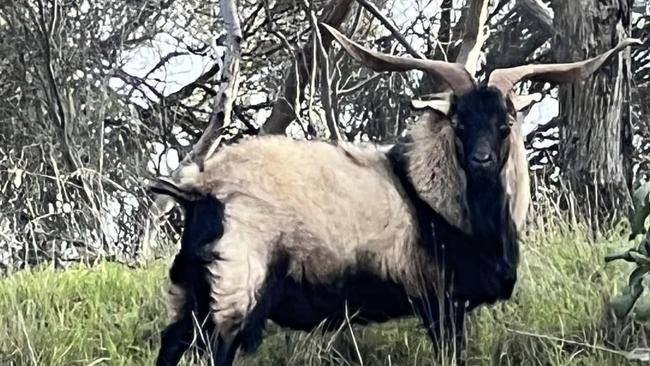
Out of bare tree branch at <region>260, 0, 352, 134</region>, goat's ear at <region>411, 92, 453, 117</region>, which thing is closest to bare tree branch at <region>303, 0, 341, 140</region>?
bare tree branch at <region>260, 0, 352, 134</region>

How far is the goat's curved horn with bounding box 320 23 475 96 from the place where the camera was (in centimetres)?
599

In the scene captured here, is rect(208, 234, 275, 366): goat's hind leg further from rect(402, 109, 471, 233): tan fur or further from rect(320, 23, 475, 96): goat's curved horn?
rect(320, 23, 475, 96): goat's curved horn

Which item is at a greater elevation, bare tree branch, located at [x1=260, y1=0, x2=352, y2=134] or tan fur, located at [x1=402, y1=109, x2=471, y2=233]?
bare tree branch, located at [x1=260, y1=0, x2=352, y2=134]

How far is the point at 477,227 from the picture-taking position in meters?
5.95

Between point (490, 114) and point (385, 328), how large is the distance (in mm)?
1174

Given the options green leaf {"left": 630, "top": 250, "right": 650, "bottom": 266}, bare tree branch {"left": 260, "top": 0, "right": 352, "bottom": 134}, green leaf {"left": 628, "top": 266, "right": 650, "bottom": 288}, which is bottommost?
green leaf {"left": 628, "top": 266, "right": 650, "bottom": 288}

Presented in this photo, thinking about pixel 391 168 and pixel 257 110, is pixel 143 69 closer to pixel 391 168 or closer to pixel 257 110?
pixel 257 110

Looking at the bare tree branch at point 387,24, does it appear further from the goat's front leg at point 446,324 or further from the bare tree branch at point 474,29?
the goat's front leg at point 446,324

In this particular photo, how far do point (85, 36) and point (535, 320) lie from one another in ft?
24.7

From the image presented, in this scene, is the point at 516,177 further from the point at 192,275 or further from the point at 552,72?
the point at 192,275

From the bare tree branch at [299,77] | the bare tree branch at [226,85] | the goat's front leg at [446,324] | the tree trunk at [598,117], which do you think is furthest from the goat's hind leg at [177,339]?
the bare tree branch at [299,77]

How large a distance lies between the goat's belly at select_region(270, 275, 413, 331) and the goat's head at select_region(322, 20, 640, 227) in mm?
543

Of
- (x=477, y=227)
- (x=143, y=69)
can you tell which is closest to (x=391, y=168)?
(x=477, y=227)

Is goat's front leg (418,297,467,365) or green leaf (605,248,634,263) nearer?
green leaf (605,248,634,263)
